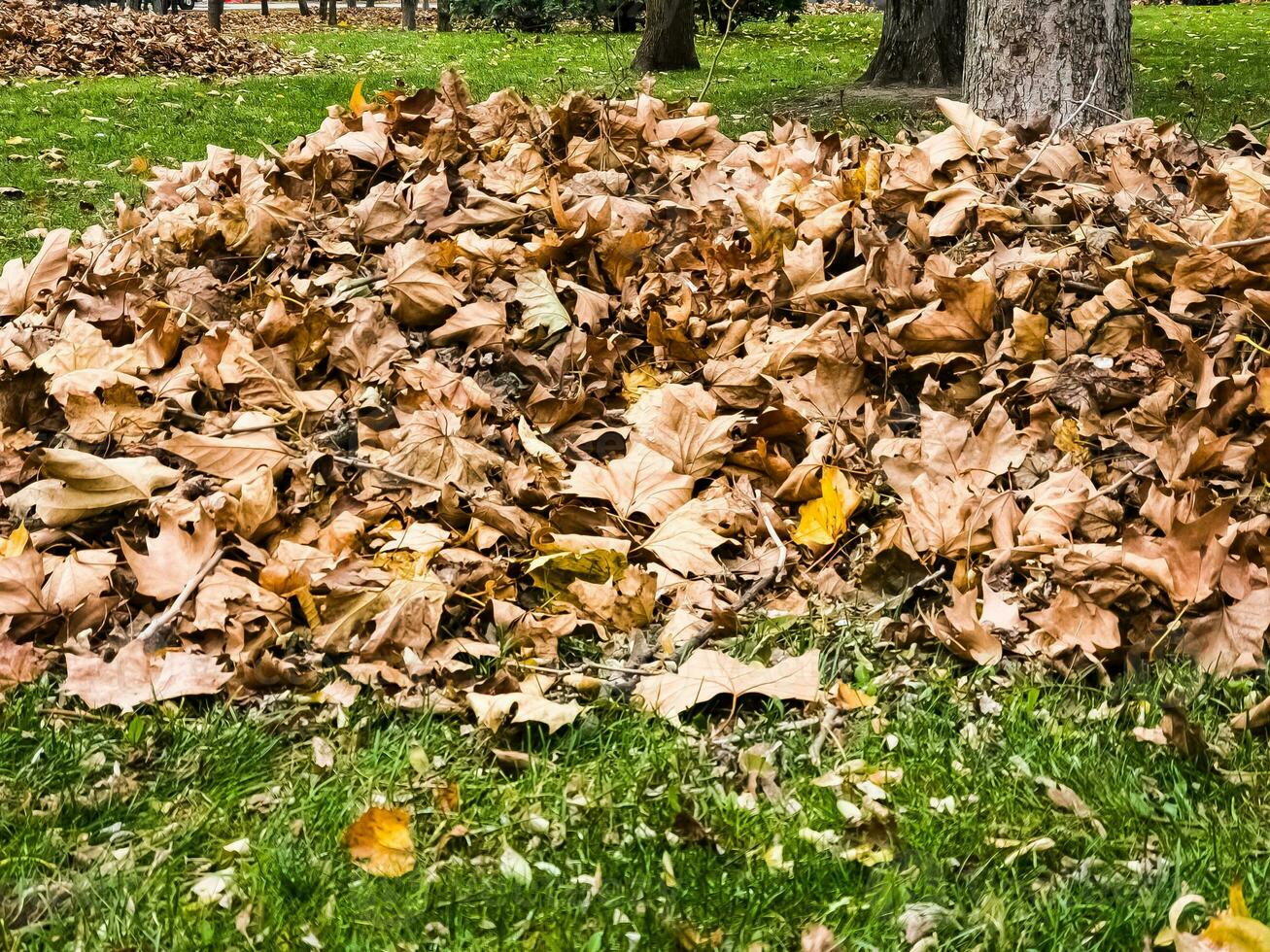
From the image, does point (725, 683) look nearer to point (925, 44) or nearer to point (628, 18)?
point (925, 44)

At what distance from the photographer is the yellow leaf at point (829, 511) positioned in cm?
287

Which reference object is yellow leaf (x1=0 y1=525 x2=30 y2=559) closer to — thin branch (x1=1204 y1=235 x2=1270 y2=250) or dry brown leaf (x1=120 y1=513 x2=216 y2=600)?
dry brown leaf (x1=120 y1=513 x2=216 y2=600)

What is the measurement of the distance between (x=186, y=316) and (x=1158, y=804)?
2.82 metres

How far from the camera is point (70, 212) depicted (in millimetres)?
6324

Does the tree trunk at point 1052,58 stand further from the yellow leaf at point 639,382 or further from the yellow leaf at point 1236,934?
the yellow leaf at point 1236,934

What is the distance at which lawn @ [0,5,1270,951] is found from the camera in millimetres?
1857

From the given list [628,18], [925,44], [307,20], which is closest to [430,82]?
[925,44]

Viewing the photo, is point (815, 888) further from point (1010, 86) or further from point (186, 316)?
point (1010, 86)

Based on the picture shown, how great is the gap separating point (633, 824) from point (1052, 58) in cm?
386

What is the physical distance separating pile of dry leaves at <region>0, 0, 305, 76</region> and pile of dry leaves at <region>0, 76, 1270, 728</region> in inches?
410

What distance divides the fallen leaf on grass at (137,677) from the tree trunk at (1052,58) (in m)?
3.72

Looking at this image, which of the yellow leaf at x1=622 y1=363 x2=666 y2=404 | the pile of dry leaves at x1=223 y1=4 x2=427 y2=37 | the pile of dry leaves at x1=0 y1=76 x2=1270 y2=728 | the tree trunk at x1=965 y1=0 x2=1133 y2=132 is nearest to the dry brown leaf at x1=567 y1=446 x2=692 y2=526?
the pile of dry leaves at x1=0 y1=76 x2=1270 y2=728

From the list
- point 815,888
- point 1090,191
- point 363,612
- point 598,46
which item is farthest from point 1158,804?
point 598,46

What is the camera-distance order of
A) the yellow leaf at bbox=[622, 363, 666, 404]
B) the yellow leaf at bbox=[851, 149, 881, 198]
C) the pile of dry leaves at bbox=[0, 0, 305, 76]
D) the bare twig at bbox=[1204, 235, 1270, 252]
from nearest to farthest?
the bare twig at bbox=[1204, 235, 1270, 252], the yellow leaf at bbox=[622, 363, 666, 404], the yellow leaf at bbox=[851, 149, 881, 198], the pile of dry leaves at bbox=[0, 0, 305, 76]
